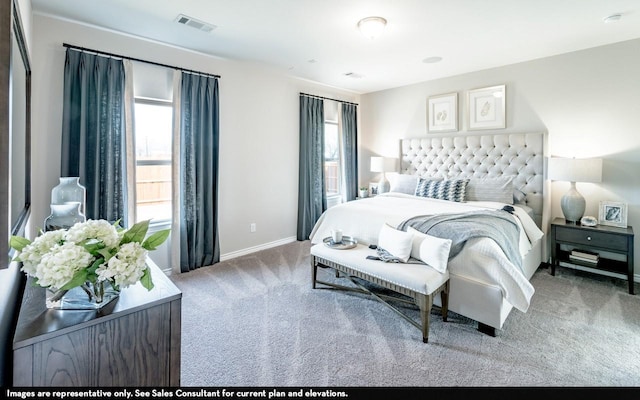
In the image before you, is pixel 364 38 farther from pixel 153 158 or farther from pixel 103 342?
pixel 103 342

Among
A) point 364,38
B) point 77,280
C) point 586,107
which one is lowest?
point 77,280

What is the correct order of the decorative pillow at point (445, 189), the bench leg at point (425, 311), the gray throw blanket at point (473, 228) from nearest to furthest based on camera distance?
the bench leg at point (425, 311)
the gray throw blanket at point (473, 228)
the decorative pillow at point (445, 189)

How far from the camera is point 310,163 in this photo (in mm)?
4953

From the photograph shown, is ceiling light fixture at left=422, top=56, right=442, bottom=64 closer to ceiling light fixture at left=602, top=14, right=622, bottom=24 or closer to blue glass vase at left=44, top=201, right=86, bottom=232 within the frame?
ceiling light fixture at left=602, top=14, right=622, bottom=24

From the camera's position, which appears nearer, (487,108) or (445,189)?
(445,189)

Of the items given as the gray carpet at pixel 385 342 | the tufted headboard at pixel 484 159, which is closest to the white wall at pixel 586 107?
the tufted headboard at pixel 484 159

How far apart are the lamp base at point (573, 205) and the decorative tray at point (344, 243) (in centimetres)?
257

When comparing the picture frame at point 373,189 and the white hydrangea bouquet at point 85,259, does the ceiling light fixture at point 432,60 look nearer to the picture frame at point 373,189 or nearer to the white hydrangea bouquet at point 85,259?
the picture frame at point 373,189

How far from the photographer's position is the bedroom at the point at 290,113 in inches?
109

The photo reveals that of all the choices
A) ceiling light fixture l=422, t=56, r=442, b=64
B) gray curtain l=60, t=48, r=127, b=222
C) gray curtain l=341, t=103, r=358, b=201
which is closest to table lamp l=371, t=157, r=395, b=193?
gray curtain l=341, t=103, r=358, b=201

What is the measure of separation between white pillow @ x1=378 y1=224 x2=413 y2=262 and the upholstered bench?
10cm

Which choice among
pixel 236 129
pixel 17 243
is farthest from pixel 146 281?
pixel 236 129

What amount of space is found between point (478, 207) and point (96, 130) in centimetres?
412

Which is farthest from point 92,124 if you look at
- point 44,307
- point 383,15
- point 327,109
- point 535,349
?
point 535,349
